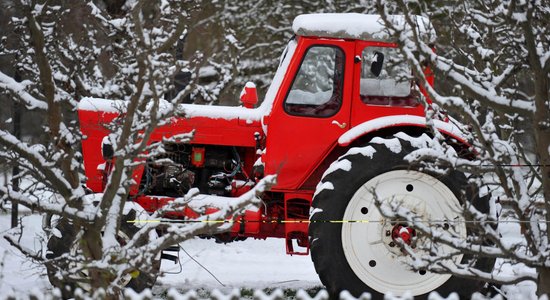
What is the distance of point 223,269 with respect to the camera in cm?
923

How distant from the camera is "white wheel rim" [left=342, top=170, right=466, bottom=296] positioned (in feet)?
23.5

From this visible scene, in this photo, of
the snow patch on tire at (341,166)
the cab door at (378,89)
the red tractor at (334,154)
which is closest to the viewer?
the snow patch on tire at (341,166)

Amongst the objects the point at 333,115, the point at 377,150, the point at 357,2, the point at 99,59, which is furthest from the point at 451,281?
the point at 357,2

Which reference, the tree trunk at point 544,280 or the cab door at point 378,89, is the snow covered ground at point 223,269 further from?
the tree trunk at point 544,280

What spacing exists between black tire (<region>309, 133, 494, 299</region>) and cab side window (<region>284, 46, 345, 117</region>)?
59 cm

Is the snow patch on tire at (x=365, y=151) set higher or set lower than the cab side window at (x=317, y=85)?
lower

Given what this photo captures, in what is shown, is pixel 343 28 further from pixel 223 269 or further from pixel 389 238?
pixel 223 269

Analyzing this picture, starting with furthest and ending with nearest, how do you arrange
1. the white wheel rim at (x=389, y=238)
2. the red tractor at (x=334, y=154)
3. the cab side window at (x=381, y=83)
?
the cab side window at (x=381, y=83) < the white wheel rim at (x=389, y=238) < the red tractor at (x=334, y=154)

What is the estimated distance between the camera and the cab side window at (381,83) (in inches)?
291

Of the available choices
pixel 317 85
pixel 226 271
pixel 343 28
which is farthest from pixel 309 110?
pixel 226 271

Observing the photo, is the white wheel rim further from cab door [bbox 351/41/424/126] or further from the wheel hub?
cab door [bbox 351/41/424/126]

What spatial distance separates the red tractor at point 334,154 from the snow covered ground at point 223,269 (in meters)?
0.88

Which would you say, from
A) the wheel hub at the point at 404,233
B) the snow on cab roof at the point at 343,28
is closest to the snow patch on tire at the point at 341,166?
the wheel hub at the point at 404,233

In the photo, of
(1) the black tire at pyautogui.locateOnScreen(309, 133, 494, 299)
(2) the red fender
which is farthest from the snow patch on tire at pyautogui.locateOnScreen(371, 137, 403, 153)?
(2) the red fender
